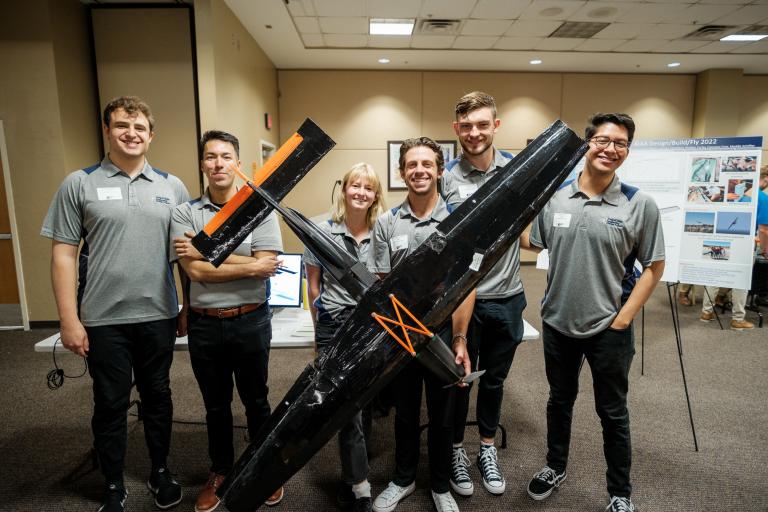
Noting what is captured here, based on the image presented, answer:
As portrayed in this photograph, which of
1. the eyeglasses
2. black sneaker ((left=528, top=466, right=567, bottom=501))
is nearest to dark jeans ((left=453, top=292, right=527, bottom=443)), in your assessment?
black sneaker ((left=528, top=466, right=567, bottom=501))

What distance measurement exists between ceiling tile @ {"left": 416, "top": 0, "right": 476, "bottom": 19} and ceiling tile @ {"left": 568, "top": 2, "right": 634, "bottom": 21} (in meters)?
1.29

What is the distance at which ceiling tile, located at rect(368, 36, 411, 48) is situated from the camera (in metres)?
5.52

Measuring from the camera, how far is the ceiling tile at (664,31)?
512 cm

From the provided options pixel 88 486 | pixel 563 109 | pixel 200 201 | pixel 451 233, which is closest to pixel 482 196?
pixel 451 233

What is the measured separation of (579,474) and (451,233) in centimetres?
185

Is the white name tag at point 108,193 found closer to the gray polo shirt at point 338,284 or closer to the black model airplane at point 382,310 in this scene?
the gray polo shirt at point 338,284

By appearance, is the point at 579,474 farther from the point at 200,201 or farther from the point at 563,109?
the point at 563,109

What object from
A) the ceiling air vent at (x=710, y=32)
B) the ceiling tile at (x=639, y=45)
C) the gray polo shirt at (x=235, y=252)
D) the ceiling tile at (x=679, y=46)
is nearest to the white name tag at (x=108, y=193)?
→ the gray polo shirt at (x=235, y=252)

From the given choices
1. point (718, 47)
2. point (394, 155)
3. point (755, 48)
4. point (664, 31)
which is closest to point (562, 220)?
point (664, 31)

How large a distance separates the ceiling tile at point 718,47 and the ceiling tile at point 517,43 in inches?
100

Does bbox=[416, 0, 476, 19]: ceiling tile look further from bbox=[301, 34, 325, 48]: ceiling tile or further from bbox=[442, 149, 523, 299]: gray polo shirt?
bbox=[442, 149, 523, 299]: gray polo shirt

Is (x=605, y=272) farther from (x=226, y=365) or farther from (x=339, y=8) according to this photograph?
(x=339, y=8)

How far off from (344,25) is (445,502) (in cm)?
525

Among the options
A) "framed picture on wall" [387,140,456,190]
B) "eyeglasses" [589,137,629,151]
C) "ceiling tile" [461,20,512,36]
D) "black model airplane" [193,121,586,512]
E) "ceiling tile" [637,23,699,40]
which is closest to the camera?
"black model airplane" [193,121,586,512]
